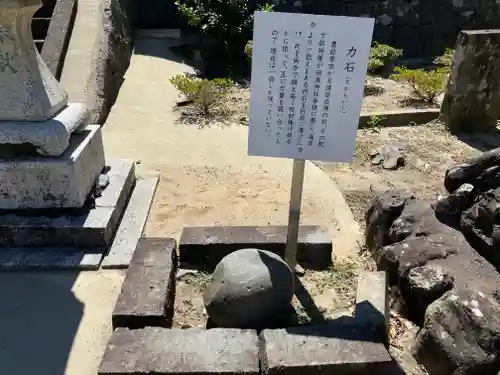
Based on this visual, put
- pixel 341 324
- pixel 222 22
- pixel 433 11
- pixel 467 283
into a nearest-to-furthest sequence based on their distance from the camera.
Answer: pixel 341 324
pixel 467 283
pixel 222 22
pixel 433 11

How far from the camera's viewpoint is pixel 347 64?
8.63 ft

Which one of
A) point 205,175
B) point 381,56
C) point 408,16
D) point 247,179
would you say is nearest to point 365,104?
point 381,56

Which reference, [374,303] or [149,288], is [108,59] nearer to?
[149,288]

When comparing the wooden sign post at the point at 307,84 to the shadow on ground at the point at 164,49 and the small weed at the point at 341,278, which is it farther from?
the shadow on ground at the point at 164,49

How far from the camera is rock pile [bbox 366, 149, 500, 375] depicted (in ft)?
7.72

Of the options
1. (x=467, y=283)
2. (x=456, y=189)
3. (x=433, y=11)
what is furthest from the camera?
(x=433, y=11)

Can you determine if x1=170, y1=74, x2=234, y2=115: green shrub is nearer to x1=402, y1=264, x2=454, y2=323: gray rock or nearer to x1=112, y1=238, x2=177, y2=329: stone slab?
x1=112, y1=238, x2=177, y2=329: stone slab

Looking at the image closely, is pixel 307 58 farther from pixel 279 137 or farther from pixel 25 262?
pixel 25 262

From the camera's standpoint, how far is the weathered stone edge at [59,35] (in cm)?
568

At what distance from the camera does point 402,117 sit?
6125 mm

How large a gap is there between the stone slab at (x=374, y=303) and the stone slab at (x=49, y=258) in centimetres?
170

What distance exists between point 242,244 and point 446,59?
594 cm

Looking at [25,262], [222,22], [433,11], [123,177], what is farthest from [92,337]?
[433,11]

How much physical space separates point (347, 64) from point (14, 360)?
7.50ft
